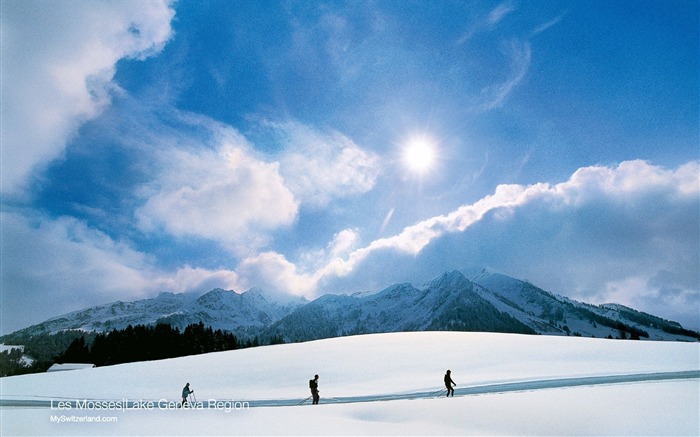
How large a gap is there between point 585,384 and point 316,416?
16474 mm

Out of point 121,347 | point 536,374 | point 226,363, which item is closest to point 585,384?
point 536,374

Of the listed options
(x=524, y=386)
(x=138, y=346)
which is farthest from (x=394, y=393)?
(x=138, y=346)

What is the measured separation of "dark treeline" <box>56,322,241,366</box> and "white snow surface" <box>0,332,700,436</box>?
206 ft

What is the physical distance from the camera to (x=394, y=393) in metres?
24.4

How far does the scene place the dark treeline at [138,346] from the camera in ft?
324

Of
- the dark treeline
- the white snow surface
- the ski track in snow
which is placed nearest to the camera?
the white snow surface

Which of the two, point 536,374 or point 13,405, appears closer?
point 536,374

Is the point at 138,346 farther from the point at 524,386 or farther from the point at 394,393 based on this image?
the point at 524,386

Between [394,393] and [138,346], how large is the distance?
3800 inches

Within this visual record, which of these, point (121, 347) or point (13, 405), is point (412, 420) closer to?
point (13, 405)

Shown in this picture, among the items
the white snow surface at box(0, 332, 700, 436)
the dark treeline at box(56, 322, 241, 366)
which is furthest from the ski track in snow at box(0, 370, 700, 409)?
the dark treeline at box(56, 322, 241, 366)

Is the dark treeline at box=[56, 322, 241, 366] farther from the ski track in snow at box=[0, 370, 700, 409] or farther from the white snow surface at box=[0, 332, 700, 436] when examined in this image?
the ski track in snow at box=[0, 370, 700, 409]

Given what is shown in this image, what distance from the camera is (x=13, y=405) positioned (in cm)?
2780

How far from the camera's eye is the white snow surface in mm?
15109
